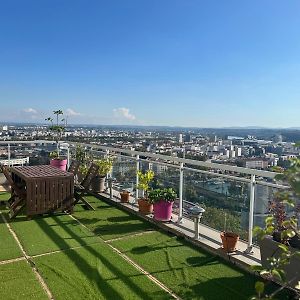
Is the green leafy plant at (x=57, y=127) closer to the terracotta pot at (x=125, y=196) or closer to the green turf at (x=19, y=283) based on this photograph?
the terracotta pot at (x=125, y=196)

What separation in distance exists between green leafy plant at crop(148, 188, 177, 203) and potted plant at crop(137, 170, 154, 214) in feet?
0.89

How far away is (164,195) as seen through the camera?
18.7ft

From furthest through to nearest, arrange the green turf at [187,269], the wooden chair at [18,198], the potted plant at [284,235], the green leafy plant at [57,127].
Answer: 1. the green leafy plant at [57,127]
2. the wooden chair at [18,198]
3. the green turf at [187,269]
4. the potted plant at [284,235]

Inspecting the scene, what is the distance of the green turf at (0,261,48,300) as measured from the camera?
3260 mm

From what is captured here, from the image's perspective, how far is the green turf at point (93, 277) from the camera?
333 centimetres

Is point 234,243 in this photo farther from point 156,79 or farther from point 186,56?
point 156,79

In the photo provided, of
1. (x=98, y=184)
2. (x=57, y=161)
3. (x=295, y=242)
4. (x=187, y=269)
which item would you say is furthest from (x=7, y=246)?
(x=57, y=161)

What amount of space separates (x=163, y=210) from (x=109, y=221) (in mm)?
923

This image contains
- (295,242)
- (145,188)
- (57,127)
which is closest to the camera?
(295,242)

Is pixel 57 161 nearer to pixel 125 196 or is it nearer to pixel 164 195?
pixel 125 196

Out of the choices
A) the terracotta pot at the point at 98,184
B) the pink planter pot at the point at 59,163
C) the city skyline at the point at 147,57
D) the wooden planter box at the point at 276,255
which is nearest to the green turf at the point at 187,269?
the wooden planter box at the point at 276,255

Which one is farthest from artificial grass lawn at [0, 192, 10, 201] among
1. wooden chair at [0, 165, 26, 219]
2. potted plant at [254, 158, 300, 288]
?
potted plant at [254, 158, 300, 288]

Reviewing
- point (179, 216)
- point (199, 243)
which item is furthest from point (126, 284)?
point (179, 216)

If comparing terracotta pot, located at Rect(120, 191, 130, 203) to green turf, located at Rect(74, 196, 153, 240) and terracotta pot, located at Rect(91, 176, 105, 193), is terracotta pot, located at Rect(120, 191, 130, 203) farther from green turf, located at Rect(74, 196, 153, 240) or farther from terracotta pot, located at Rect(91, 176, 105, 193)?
terracotta pot, located at Rect(91, 176, 105, 193)
